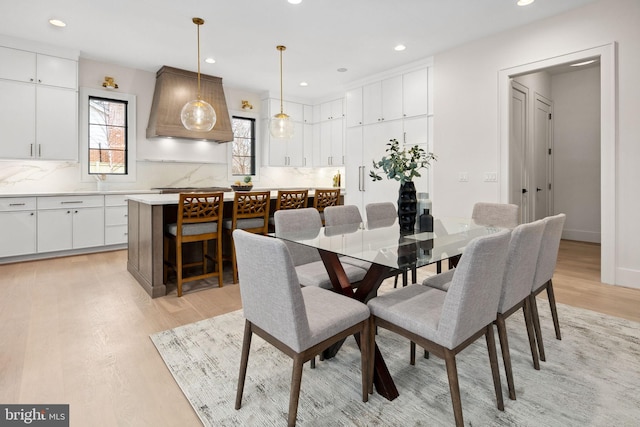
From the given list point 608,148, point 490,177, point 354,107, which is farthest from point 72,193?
point 608,148

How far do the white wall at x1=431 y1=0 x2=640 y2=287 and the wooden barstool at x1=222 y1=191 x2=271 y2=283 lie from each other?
251cm

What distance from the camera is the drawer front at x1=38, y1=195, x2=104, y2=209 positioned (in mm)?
4469

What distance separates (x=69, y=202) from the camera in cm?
463

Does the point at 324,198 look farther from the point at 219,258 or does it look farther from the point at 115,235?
the point at 115,235

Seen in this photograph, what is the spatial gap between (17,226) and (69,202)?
0.61 m

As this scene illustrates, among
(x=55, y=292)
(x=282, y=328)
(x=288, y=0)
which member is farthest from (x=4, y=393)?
(x=288, y=0)

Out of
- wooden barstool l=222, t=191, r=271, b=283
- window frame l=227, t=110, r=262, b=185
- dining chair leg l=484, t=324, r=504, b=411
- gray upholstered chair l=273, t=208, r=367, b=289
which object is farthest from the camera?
window frame l=227, t=110, r=262, b=185

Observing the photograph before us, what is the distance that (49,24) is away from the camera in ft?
12.8

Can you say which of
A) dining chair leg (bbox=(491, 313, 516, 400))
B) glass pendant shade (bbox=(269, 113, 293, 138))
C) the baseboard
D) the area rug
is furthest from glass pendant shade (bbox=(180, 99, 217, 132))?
the baseboard

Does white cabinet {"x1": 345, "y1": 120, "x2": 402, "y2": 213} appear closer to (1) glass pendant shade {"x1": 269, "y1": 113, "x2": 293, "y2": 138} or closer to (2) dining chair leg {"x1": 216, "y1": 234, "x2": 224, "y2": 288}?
(1) glass pendant shade {"x1": 269, "y1": 113, "x2": 293, "y2": 138}

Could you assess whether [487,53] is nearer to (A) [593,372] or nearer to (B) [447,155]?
(B) [447,155]

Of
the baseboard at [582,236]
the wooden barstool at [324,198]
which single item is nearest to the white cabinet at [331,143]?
the wooden barstool at [324,198]

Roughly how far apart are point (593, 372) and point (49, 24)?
5785mm

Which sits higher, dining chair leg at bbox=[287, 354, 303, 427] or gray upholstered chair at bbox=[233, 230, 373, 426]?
gray upholstered chair at bbox=[233, 230, 373, 426]
